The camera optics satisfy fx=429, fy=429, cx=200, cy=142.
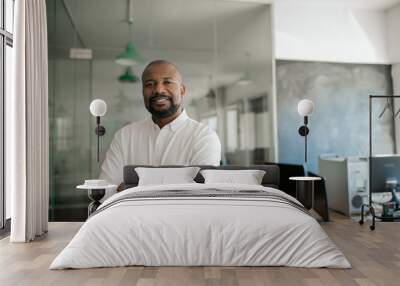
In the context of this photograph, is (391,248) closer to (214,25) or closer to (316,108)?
(316,108)

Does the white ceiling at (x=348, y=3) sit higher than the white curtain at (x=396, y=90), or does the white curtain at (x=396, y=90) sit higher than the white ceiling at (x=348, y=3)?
the white ceiling at (x=348, y=3)

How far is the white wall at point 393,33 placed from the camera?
627cm

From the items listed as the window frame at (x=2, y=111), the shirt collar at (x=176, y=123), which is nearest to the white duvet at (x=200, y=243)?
the window frame at (x=2, y=111)

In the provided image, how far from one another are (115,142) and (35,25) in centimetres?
180

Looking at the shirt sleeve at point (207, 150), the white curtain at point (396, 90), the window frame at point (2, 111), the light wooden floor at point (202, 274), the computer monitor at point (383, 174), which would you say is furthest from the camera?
the white curtain at point (396, 90)

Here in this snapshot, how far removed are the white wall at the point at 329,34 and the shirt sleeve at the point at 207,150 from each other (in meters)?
1.67

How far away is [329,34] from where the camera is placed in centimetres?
633

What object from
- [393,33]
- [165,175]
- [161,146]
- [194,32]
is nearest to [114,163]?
[161,146]

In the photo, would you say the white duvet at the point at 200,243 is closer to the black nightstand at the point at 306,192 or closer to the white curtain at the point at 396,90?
the black nightstand at the point at 306,192

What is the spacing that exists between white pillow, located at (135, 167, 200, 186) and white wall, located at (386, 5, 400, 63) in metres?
3.73

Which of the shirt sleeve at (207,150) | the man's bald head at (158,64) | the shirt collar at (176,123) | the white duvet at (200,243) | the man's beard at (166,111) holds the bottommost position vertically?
the white duvet at (200,243)

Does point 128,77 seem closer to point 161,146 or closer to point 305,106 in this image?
point 161,146

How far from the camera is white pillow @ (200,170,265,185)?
180 inches

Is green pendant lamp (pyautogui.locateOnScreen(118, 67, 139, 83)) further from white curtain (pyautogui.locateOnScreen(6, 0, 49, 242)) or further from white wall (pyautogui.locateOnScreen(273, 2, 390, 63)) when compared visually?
white wall (pyautogui.locateOnScreen(273, 2, 390, 63))
